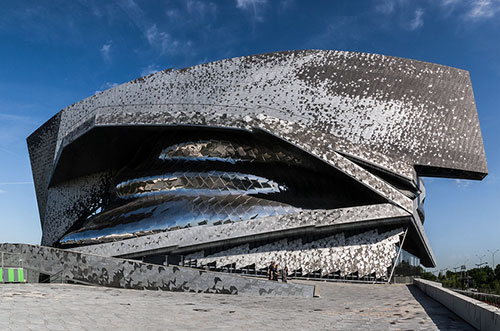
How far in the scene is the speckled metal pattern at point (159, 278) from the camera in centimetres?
1249

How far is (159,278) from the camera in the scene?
41.1 feet

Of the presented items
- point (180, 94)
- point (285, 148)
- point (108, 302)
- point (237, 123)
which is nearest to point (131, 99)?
point (180, 94)

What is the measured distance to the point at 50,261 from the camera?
1357 centimetres

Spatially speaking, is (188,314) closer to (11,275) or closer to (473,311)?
(473,311)

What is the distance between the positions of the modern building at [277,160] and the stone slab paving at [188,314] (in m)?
8.77

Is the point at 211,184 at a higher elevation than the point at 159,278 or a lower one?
higher

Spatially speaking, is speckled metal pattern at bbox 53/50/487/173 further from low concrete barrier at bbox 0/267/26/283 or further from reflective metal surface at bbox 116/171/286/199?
low concrete barrier at bbox 0/267/26/283

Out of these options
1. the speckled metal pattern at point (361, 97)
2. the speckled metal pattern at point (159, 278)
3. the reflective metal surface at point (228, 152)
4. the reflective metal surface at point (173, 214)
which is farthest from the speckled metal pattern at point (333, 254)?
the speckled metal pattern at point (159, 278)

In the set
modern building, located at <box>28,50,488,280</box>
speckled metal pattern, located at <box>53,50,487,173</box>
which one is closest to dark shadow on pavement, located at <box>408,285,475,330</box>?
modern building, located at <box>28,50,488,280</box>

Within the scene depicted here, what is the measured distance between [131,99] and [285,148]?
13.1 m

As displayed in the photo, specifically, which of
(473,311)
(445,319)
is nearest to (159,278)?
(445,319)

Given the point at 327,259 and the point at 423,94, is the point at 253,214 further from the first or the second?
the point at 423,94

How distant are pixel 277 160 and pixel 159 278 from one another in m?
11.3

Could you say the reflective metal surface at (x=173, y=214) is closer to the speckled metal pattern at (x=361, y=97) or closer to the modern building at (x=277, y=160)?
the modern building at (x=277, y=160)
